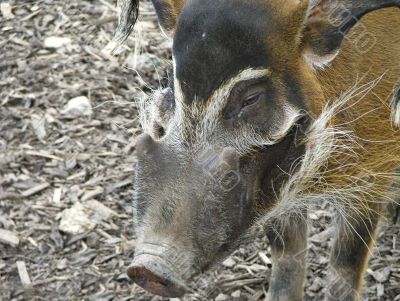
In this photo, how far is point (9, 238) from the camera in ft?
14.9

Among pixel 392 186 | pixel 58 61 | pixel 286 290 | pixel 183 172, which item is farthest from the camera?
pixel 58 61

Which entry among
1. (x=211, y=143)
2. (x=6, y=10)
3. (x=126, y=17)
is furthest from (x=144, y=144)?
(x=6, y=10)

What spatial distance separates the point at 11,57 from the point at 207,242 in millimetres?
3062

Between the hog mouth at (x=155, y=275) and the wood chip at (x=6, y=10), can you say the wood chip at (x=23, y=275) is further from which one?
the wood chip at (x=6, y=10)

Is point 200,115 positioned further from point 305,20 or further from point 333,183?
point 333,183

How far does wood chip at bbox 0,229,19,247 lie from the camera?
4508 millimetres

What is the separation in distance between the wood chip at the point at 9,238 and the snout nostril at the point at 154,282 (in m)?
1.62

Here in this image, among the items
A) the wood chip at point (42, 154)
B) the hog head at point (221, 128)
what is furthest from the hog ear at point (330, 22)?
the wood chip at point (42, 154)

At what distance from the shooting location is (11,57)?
5.74 m

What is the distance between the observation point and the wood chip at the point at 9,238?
4.51m

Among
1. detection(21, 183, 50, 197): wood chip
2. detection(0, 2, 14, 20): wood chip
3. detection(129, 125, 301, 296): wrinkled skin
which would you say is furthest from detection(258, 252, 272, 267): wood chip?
detection(0, 2, 14, 20): wood chip

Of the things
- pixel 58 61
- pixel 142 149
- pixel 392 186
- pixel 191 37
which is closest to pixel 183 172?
pixel 142 149

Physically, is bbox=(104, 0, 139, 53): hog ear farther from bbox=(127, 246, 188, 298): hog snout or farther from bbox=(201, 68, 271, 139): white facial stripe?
bbox=(127, 246, 188, 298): hog snout

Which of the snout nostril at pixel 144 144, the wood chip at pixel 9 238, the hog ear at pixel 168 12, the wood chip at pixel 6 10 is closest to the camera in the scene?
the snout nostril at pixel 144 144
